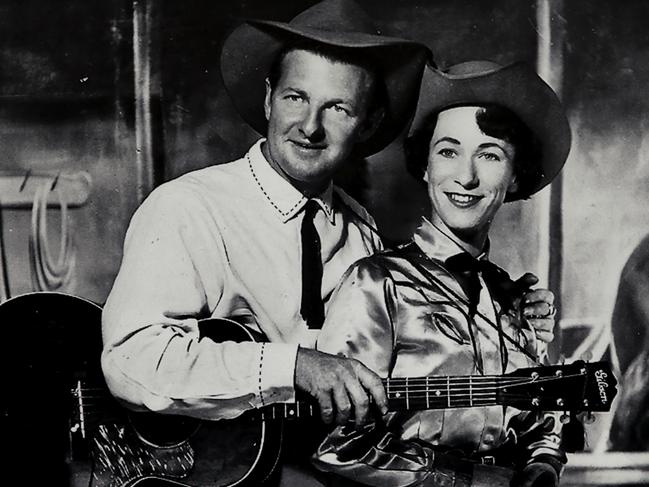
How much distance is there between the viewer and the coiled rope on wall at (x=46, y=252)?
2.40 m

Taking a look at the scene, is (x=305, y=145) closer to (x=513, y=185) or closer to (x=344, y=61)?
(x=344, y=61)

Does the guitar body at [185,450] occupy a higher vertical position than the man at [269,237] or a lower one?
lower

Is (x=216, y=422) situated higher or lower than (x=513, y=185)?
lower


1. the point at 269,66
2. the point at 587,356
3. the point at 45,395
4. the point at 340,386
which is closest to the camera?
the point at 340,386

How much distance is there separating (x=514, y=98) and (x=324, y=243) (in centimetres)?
58

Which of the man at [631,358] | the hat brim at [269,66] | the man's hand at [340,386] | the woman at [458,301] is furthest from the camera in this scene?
the man at [631,358]

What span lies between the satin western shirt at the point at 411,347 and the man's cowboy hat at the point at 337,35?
0.29 metres

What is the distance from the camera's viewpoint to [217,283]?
226 cm

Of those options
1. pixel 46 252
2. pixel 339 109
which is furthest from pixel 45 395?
pixel 339 109

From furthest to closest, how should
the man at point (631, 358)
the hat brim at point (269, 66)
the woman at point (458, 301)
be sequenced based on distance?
the man at point (631, 358), the hat brim at point (269, 66), the woman at point (458, 301)

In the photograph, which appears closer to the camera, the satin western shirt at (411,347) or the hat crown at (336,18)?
the satin western shirt at (411,347)

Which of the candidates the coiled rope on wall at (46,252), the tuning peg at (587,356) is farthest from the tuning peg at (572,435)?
the coiled rope on wall at (46,252)

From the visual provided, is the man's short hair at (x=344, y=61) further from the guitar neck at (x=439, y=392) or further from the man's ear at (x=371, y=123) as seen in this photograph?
the guitar neck at (x=439, y=392)

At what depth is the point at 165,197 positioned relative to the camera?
7.61 feet
